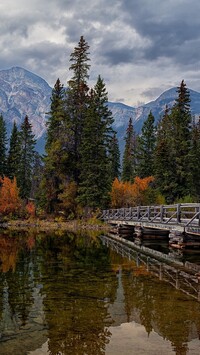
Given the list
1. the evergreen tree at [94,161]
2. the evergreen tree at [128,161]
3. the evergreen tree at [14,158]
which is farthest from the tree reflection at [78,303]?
the evergreen tree at [128,161]

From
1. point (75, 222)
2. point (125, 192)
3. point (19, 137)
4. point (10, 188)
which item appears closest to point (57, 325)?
point (75, 222)

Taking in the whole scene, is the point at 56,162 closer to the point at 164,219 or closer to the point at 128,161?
the point at 164,219

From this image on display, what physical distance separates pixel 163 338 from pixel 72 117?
44.7m

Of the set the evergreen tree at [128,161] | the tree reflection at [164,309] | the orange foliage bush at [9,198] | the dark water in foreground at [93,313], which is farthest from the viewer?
the evergreen tree at [128,161]

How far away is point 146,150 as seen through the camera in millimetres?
60594

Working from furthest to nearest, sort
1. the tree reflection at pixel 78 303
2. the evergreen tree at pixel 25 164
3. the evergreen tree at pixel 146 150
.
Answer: the evergreen tree at pixel 25 164
the evergreen tree at pixel 146 150
the tree reflection at pixel 78 303

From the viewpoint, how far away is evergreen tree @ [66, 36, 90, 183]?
5025 cm

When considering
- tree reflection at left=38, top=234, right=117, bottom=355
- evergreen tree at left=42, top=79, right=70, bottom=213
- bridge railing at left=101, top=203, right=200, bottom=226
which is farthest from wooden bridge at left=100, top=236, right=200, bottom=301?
evergreen tree at left=42, top=79, right=70, bottom=213

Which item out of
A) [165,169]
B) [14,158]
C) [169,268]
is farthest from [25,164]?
[169,268]

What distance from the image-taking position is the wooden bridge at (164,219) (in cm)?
2037

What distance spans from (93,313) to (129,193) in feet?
134

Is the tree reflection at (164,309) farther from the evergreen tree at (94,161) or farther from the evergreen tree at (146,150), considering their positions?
the evergreen tree at (146,150)

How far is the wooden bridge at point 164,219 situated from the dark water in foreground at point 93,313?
5.73 m

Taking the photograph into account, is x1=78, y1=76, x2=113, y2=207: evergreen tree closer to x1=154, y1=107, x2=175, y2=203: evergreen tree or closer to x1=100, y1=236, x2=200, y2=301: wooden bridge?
x1=154, y1=107, x2=175, y2=203: evergreen tree
